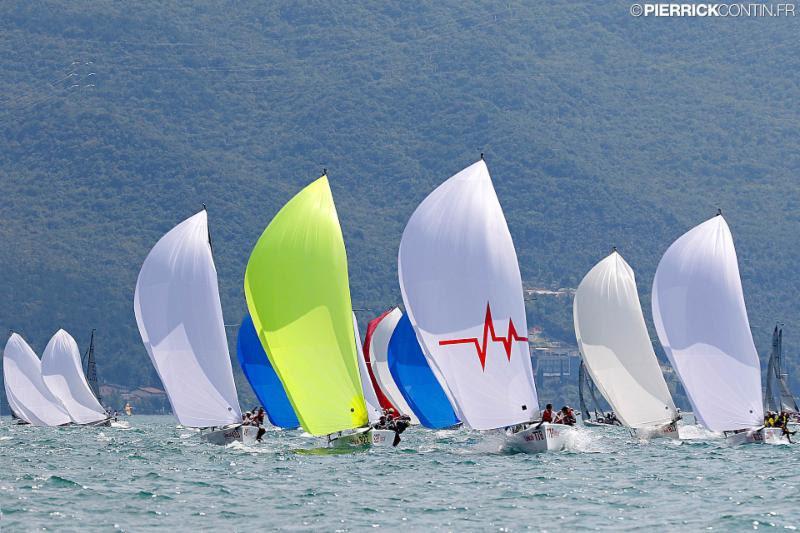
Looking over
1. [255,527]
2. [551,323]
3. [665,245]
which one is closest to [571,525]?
[255,527]

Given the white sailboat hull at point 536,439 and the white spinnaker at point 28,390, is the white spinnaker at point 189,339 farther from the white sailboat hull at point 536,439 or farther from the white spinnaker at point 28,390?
the white spinnaker at point 28,390

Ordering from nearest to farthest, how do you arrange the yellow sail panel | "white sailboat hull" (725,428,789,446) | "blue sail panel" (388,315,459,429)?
1. the yellow sail panel
2. "white sailboat hull" (725,428,789,446)
3. "blue sail panel" (388,315,459,429)

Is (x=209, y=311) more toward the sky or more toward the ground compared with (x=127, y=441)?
more toward the sky

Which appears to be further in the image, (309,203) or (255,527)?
(309,203)

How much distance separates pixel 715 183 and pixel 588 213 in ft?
51.0

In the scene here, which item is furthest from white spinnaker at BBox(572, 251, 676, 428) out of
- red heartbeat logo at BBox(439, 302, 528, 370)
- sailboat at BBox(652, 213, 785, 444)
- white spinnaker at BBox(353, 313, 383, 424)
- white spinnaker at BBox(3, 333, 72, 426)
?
white spinnaker at BBox(3, 333, 72, 426)

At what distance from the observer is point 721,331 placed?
4103cm

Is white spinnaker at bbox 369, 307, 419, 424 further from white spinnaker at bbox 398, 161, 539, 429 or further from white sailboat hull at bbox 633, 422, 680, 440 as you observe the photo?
white spinnaker at bbox 398, 161, 539, 429

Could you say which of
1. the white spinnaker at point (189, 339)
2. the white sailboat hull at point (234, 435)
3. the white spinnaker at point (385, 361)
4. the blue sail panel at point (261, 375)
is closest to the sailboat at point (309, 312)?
the white spinnaker at point (189, 339)

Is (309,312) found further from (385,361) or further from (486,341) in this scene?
(385,361)

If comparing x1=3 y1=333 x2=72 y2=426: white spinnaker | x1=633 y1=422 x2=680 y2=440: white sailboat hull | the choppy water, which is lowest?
the choppy water

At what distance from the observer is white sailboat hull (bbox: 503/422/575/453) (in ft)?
120

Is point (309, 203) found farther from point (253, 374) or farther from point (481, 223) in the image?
point (253, 374)

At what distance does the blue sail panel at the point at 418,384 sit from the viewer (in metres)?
49.8
